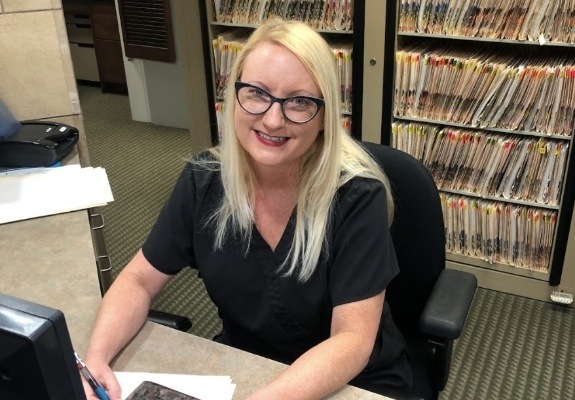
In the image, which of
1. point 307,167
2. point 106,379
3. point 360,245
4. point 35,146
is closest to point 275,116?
point 307,167

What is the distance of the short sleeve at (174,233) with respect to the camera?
127cm

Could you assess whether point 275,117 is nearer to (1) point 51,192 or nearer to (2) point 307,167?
(2) point 307,167

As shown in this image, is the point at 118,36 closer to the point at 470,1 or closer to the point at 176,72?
the point at 176,72

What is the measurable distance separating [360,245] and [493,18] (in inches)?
52.6

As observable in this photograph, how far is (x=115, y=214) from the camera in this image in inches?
126

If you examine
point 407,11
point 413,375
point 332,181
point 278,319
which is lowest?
point 413,375

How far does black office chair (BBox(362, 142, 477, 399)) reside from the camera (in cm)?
129

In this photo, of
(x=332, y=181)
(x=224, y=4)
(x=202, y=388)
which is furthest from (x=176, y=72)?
(x=202, y=388)

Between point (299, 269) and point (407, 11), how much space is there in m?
1.39

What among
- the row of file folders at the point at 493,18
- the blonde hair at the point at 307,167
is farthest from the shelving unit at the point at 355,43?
the blonde hair at the point at 307,167

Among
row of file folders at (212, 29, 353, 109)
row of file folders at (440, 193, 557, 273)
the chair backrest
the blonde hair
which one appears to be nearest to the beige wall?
row of file folders at (212, 29, 353, 109)

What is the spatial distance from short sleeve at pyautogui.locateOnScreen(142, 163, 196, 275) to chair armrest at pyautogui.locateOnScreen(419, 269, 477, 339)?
0.53 m

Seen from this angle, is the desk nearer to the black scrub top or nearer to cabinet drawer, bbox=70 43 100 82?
the black scrub top

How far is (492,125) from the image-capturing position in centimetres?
223
